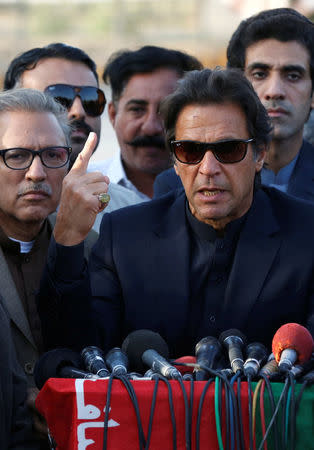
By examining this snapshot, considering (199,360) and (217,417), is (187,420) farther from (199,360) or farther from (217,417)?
(199,360)

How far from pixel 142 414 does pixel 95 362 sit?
303 mm

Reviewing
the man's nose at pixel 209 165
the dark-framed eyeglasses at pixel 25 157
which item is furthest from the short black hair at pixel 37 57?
the man's nose at pixel 209 165

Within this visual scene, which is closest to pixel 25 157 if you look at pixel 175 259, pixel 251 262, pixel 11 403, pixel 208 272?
pixel 175 259

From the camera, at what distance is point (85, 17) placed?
73.3 feet

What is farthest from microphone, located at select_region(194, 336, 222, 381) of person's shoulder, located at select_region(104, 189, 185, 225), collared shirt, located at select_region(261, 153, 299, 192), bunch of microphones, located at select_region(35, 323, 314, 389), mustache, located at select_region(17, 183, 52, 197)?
collared shirt, located at select_region(261, 153, 299, 192)

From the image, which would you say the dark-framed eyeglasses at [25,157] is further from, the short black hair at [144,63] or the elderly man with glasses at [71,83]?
the short black hair at [144,63]

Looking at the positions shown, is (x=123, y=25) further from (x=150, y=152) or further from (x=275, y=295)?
(x=275, y=295)

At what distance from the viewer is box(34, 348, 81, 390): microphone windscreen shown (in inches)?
118

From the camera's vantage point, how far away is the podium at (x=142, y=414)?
9.05 ft

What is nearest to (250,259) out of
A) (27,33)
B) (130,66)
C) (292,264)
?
(292,264)

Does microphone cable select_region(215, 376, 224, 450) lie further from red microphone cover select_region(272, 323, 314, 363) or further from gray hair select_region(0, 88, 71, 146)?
gray hair select_region(0, 88, 71, 146)

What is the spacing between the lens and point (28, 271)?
3893 mm

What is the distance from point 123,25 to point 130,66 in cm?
1628

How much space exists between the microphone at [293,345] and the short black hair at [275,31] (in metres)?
2.53
